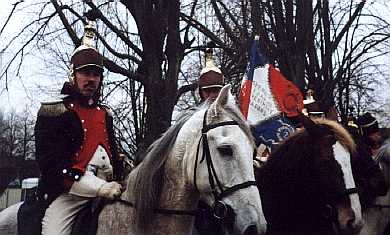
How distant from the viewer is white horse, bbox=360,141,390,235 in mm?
7312

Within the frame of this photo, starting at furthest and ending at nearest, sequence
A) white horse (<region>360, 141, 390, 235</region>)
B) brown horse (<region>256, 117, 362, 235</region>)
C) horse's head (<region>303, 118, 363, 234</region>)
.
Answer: white horse (<region>360, 141, 390, 235</region>)
brown horse (<region>256, 117, 362, 235</region>)
horse's head (<region>303, 118, 363, 234</region>)

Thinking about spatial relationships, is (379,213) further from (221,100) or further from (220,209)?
(220,209)

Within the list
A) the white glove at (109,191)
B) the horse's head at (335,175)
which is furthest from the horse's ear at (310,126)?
the white glove at (109,191)

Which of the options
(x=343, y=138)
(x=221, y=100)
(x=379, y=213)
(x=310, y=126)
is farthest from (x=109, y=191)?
(x=379, y=213)

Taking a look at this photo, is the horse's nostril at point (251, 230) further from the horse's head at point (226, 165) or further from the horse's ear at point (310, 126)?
the horse's ear at point (310, 126)

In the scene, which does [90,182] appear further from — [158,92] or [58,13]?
[58,13]

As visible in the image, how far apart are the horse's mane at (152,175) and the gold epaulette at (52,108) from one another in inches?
30.1

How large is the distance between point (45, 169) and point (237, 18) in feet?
36.4

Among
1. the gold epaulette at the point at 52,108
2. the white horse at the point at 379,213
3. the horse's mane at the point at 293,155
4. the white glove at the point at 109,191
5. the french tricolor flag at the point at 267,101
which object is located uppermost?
the french tricolor flag at the point at 267,101

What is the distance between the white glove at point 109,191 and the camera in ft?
16.0

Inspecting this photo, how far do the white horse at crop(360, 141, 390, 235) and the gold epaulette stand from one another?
372 cm

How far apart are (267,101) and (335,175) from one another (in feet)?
8.30

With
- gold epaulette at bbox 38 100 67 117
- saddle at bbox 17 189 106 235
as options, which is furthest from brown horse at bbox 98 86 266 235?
gold epaulette at bbox 38 100 67 117

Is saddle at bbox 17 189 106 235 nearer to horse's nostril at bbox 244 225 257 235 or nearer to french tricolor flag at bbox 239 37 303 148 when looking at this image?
horse's nostril at bbox 244 225 257 235
